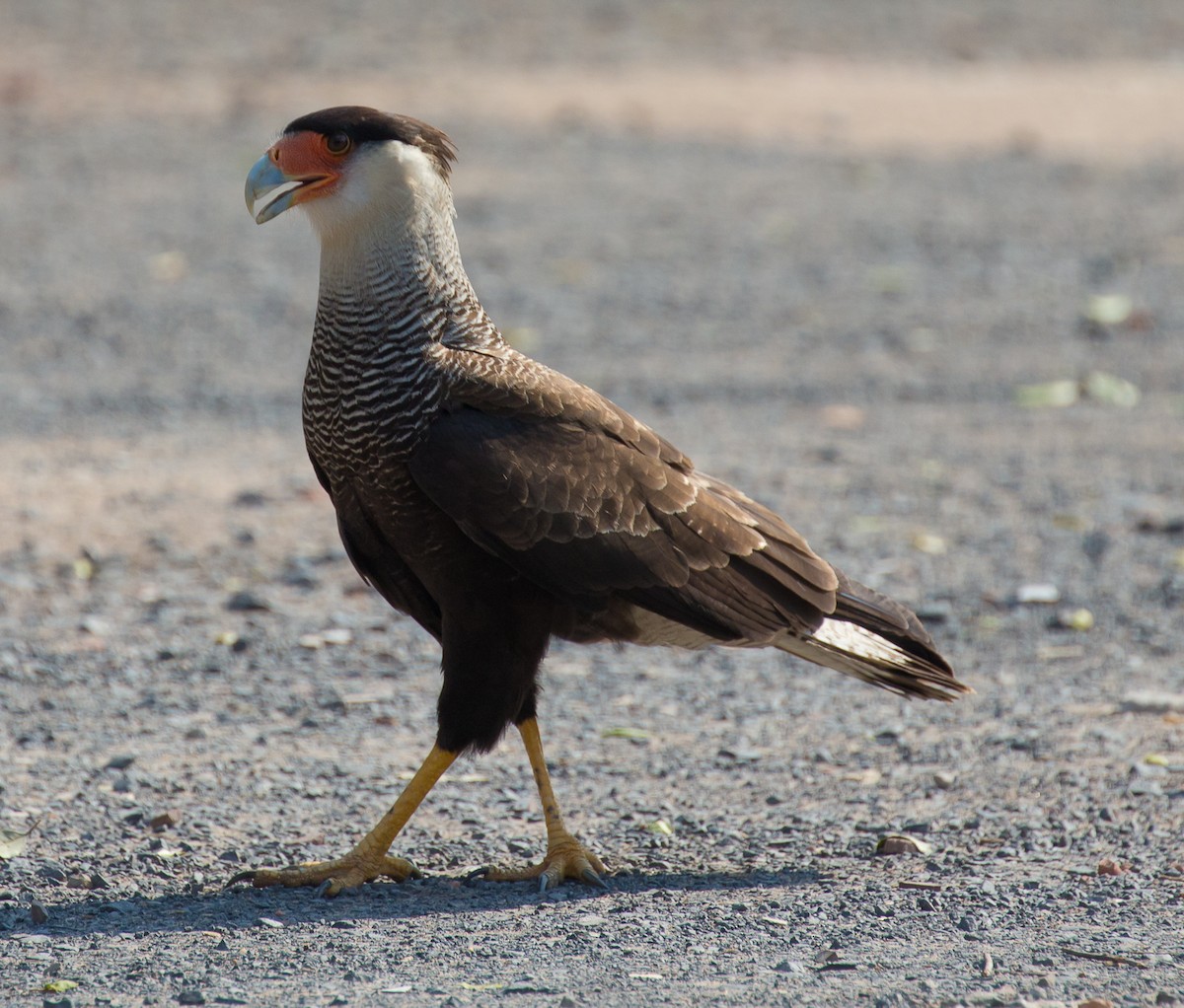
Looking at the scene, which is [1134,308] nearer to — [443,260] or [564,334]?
[564,334]

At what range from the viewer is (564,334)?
10102 millimetres

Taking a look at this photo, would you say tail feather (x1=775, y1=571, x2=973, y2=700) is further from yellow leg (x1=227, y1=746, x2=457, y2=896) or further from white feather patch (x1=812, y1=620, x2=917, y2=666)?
yellow leg (x1=227, y1=746, x2=457, y2=896)

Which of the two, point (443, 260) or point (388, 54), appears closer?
point (443, 260)

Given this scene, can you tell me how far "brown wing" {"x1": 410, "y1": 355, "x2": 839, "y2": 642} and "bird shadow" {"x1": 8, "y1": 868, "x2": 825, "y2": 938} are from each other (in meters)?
0.65

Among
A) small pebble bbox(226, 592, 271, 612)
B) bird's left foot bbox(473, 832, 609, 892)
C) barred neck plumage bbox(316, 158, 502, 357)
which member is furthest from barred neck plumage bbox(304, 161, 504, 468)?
small pebble bbox(226, 592, 271, 612)

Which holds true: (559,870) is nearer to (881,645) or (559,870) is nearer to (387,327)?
(881,645)

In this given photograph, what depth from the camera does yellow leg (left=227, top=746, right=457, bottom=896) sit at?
14.1ft

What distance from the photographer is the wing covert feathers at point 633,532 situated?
166 inches

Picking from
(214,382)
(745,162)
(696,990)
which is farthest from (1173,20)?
(696,990)

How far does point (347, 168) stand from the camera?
4.45m

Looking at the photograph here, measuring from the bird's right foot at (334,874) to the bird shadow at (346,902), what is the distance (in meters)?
0.02

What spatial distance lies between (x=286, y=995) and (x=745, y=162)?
11.6 m

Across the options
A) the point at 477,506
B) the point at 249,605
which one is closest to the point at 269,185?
the point at 477,506

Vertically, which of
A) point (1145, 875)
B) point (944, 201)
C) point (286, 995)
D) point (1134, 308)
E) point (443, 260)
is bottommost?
point (286, 995)
